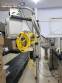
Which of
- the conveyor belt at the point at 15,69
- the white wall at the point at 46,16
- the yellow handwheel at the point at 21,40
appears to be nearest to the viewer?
the yellow handwheel at the point at 21,40

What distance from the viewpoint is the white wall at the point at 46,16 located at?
8340 millimetres

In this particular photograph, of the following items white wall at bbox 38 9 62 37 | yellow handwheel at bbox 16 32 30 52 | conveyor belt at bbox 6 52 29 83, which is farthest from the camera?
white wall at bbox 38 9 62 37

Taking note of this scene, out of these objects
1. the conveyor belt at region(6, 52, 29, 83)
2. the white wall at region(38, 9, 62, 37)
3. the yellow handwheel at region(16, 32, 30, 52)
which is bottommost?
the conveyor belt at region(6, 52, 29, 83)

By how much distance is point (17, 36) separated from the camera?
204cm

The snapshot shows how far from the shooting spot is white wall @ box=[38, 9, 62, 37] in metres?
8.34

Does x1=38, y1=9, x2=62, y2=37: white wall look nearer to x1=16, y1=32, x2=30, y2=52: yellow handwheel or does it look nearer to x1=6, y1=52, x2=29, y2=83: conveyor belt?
x1=6, y1=52, x2=29, y2=83: conveyor belt

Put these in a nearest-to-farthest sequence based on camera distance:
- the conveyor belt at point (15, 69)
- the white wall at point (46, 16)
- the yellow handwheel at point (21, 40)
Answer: the yellow handwheel at point (21, 40) → the conveyor belt at point (15, 69) → the white wall at point (46, 16)

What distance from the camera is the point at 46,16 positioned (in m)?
8.46

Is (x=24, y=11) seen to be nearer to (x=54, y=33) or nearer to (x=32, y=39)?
(x=32, y=39)

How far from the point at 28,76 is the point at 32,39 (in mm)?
2010

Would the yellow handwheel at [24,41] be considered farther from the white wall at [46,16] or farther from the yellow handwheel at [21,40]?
the white wall at [46,16]

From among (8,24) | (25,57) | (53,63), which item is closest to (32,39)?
(8,24)

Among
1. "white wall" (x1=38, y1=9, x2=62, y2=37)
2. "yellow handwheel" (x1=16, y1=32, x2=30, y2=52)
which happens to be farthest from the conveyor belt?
"white wall" (x1=38, y1=9, x2=62, y2=37)

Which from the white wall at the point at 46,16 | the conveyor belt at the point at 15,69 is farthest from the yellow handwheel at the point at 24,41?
the white wall at the point at 46,16
